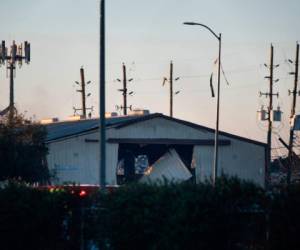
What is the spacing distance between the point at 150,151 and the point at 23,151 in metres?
13.6

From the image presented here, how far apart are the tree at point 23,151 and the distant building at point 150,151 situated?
277cm

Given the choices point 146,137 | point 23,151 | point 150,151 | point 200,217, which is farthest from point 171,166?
point 200,217

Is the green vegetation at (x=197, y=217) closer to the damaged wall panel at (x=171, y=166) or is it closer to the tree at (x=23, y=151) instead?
the tree at (x=23, y=151)

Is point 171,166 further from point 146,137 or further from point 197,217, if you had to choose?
point 197,217

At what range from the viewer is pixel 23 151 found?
52469 mm

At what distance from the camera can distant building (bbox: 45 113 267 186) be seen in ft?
195

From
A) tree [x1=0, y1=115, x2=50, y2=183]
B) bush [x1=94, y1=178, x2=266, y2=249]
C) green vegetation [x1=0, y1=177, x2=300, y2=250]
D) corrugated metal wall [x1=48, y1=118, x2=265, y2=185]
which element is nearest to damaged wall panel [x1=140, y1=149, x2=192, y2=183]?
corrugated metal wall [x1=48, y1=118, x2=265, y2=185]

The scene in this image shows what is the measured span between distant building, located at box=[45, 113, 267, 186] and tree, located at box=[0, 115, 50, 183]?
9.10 feet

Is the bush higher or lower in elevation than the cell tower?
lower

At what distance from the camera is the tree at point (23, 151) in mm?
51375

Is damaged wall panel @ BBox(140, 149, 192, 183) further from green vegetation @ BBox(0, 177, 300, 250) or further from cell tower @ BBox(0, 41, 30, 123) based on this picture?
green vegetation @ BBox(0, 177, 300, 250)

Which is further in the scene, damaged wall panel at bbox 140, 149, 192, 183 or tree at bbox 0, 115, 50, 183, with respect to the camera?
damaged wall panel at bbox 140, 149, 192, 183

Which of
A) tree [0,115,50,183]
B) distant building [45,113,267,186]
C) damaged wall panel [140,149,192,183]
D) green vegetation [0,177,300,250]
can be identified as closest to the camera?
green vegetation [0,177,300,250]

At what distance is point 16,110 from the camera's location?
56.1m
